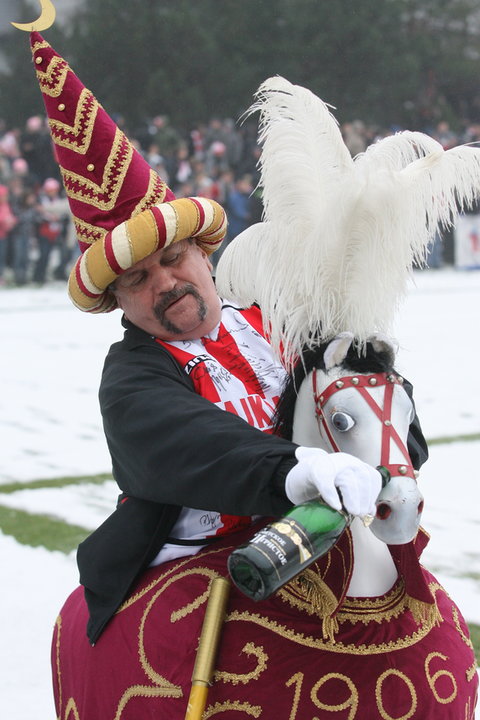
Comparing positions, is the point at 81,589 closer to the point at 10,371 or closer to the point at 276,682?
the point at 276,682

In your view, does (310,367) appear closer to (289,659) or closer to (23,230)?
(289,659)

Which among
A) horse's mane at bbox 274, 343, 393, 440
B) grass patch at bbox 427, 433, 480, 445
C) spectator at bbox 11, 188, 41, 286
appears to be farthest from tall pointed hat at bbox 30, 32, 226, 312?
spectator at bbox 11, 188, 41, 286

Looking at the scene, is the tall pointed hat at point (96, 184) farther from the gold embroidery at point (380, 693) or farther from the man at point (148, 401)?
the gold embroidery at point (380, 693)

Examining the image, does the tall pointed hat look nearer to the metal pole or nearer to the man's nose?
the man's nose

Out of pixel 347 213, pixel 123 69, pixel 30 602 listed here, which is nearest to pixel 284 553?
pixel 347 213

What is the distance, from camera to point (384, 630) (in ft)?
6.05

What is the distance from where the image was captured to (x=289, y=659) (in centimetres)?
182

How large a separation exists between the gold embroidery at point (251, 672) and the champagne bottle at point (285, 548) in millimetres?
376

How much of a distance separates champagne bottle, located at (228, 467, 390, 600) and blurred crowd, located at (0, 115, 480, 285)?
11.8 meters

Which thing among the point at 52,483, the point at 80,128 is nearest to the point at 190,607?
the point at 80,128

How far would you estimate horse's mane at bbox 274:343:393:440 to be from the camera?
5.79 ft

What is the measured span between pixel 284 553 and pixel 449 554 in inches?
105

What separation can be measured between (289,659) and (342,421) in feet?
1.50

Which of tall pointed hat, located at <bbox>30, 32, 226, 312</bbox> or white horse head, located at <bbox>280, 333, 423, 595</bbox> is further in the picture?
tall pointed hat, located at <bbox>30, 32, 226, 312</bbox>
